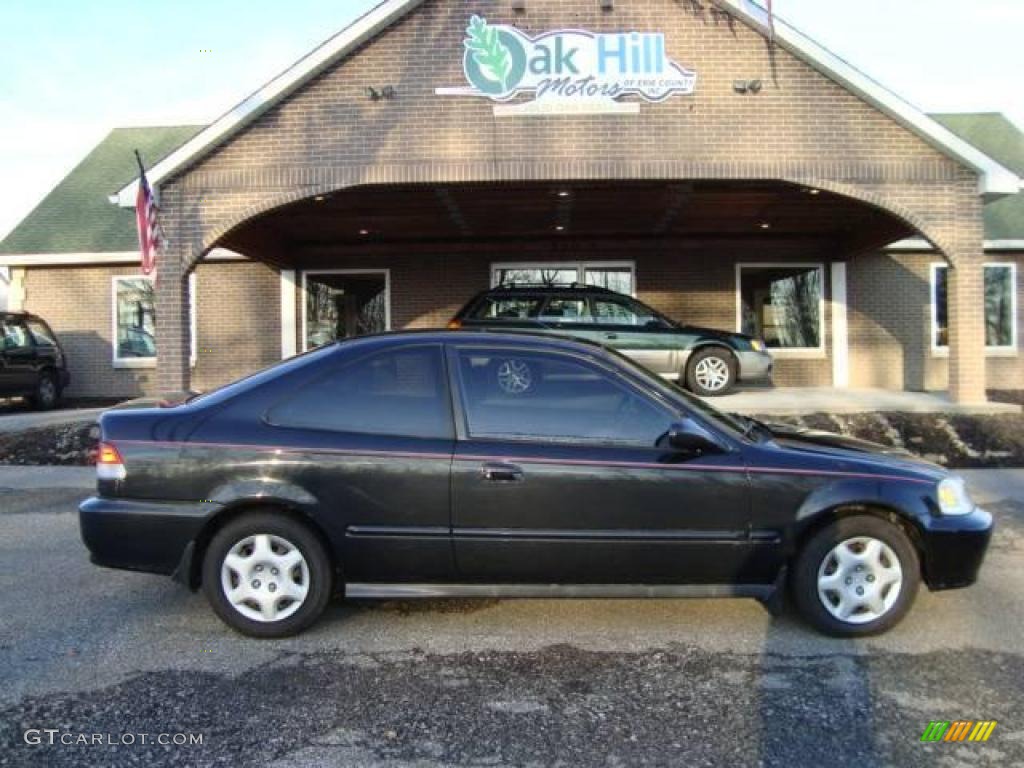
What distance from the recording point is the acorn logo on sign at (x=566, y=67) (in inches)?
417

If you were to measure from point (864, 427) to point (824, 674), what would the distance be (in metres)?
7.30

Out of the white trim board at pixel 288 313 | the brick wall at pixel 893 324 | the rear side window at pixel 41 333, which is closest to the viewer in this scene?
the rear side window at pixel 41 333

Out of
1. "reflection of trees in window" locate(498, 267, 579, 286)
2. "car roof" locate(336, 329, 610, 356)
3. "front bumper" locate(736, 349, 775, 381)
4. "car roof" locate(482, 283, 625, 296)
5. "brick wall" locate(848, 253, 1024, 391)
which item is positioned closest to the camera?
"car roof" locate(336, 329, 610, 356)

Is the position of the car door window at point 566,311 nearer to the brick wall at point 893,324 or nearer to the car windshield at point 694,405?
the brick wall at point 893,324

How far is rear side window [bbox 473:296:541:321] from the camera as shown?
12680 mm

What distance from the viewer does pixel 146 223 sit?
1055 cm

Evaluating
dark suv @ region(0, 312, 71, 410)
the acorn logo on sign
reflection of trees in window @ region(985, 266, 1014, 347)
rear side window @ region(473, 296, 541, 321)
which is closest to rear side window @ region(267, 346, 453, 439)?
the acorn logo on sign

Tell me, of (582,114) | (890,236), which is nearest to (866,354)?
(890,236)

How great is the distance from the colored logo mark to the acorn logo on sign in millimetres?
8771

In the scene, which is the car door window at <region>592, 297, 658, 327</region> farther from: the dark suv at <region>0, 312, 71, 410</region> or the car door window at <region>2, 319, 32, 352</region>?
the car door window at <region>2, 319, 32, 352</region>

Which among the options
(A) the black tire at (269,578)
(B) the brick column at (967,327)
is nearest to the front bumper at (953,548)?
(A) the black tire at (269,578)

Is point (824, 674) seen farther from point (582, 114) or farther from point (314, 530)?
point (582, 114)

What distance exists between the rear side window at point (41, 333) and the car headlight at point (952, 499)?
15.3 metres

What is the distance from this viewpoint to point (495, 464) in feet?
13.9
